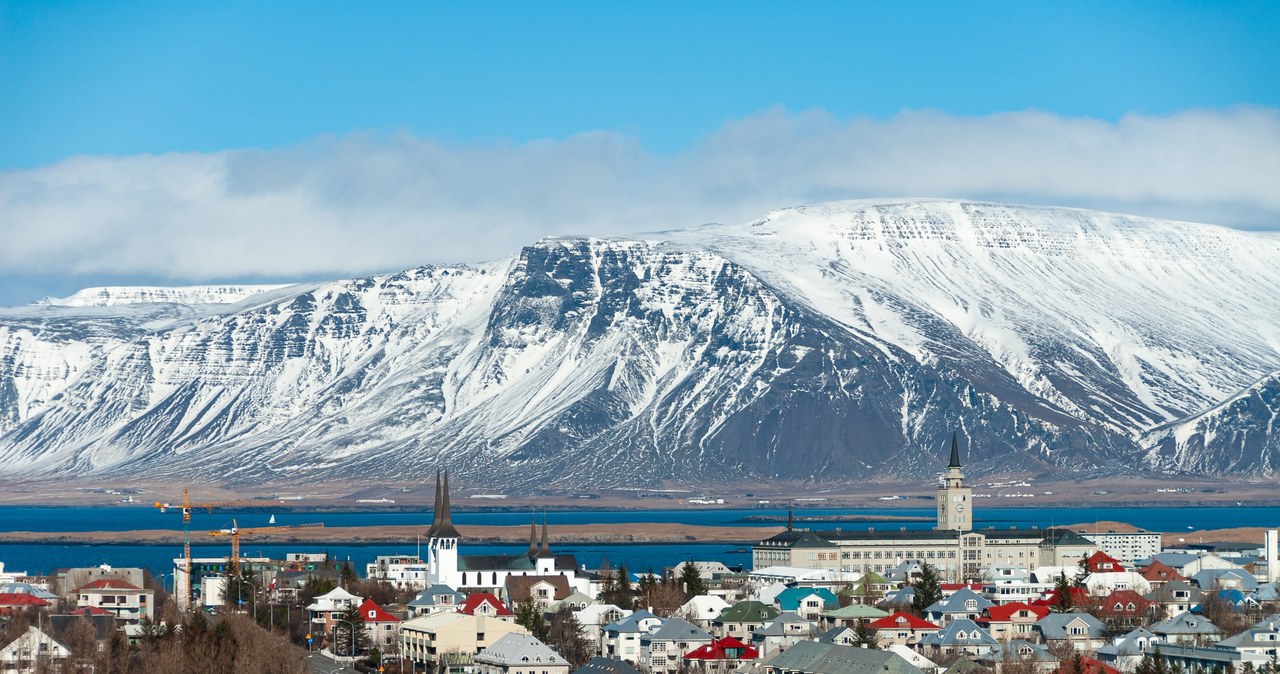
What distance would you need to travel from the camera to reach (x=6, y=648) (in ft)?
352

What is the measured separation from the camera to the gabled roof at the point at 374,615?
5187 inches

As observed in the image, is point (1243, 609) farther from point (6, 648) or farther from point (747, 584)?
point (6, 648)

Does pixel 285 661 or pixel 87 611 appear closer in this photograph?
pixel 285 661

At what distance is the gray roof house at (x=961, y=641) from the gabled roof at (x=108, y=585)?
45.8 metres

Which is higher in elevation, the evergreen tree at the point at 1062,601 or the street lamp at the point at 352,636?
the evergreen tree at the point at 1062,601

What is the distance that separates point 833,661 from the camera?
109m

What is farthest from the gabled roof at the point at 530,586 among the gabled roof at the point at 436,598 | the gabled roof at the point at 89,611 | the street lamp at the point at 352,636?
the gabled roof at the point at 89,611

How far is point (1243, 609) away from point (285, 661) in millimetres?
56307

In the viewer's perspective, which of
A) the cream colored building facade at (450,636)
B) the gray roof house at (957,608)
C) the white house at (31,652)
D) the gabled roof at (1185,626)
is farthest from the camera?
the gray roof house at (957,608)

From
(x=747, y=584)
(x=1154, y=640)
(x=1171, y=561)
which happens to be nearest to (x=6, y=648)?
(x=1154, y=640)

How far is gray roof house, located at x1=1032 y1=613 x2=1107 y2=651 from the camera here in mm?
122812

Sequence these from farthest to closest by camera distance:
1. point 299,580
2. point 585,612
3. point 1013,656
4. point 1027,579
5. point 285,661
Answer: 1. point 1027,579
2. point 299,580
3. point 585,612
4. point 1013,656
5. point 285,661

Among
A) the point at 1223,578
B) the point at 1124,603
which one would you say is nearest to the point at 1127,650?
the point at 1124,603

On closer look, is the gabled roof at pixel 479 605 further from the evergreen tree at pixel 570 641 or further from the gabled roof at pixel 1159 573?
the gabled roof at pixel 1159 573
